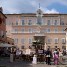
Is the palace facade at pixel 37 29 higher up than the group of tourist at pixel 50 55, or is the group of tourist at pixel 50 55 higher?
the palace facade at pixel 37 29

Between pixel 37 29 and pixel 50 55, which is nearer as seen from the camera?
pixel 50 55

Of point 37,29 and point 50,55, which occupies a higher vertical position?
point 37,29

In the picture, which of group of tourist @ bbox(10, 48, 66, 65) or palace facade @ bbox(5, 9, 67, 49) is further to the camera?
palace facade @ bbox(5, 9, 67, 49)

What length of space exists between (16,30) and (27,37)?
178 inches

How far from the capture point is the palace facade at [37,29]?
10606cm

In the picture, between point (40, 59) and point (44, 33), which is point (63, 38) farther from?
point (40, 59)

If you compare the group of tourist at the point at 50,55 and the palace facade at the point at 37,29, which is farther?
the palace facade at the point at 37,29

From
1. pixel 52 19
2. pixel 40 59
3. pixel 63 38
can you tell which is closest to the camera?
pixel 40 59

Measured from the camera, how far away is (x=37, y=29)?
357ft

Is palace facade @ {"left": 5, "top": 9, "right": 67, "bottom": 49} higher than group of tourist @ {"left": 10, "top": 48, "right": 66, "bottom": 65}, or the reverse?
palace facade @ {"left": 5, "top": 9, "right": 67, "bottom": 49}

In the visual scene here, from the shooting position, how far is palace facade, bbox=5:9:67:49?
10606 cm

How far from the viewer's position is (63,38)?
105 metres

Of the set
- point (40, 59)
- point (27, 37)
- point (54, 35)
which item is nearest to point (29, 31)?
point (27, 37)

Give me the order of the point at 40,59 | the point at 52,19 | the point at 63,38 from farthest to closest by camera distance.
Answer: the point at 52,19
the point at 63,38
the point at 40,59
